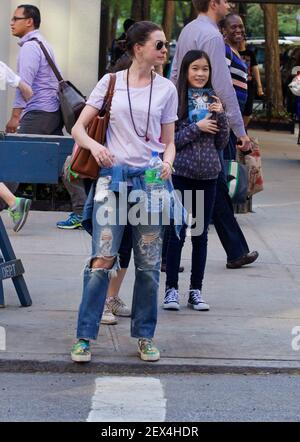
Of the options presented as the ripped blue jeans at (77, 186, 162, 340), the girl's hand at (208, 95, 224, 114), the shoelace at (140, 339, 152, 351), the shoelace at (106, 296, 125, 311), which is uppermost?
the girl's hand at (208, 95, 224, 114)

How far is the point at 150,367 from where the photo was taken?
6.41 meters

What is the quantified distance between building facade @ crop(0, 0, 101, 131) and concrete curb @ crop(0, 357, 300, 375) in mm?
6729

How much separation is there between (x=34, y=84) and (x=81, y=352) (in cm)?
516

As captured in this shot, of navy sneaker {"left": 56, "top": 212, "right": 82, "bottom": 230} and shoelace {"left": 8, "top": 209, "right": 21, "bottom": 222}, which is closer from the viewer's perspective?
shoelace {"left": 8, "top": 209, "right": 21, "bottom": 222}

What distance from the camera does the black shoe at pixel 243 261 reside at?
917 cm

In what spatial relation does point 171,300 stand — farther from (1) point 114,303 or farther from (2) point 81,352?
(2) point 81,352

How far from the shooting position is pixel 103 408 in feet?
18.5

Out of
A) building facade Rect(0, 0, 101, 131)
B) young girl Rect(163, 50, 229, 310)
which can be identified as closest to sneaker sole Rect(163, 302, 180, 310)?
young girl Rect(163, 50, 229, 310)

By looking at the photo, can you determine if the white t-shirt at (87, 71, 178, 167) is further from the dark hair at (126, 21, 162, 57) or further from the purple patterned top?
the purple patterned top

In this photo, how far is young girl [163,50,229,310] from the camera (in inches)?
295

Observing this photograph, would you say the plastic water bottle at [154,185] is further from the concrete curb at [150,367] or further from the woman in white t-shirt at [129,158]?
the concrete curb at [150,367]

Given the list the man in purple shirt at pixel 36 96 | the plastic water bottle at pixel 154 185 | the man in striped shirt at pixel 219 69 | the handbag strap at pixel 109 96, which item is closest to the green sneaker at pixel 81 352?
the plastic water bottle at pixel 154 185
